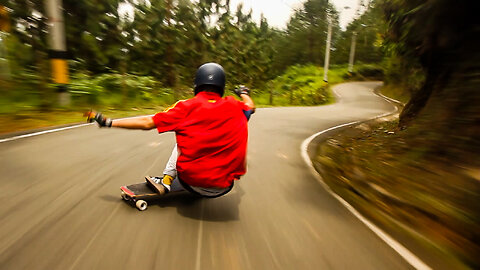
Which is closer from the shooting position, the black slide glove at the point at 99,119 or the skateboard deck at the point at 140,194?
the black slide glove at the point at 99,119

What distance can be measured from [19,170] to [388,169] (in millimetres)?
6725

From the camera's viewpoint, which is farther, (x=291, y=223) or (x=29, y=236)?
(x=291, y=223)

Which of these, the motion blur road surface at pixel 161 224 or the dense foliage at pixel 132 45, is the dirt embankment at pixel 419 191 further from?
the dense foliage at pixel 132 45

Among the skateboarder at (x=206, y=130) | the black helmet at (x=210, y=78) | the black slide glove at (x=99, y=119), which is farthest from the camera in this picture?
the black helmet at (x=210, y=78)

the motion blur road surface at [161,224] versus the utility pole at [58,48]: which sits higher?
the utility pole at [58,48]

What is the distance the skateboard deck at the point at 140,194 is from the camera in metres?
3.52

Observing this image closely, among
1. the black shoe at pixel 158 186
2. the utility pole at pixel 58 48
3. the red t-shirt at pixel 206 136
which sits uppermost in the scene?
the utility pole at pixel 58 48

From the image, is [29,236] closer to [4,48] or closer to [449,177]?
[449,177]

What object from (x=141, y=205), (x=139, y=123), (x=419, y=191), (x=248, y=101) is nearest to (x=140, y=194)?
(x=141, y=205)

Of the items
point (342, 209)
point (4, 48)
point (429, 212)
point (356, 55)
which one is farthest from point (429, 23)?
point (356, 55)

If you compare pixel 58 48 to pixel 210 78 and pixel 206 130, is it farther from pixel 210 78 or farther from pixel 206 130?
pixel 206 130

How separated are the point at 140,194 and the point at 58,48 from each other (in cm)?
936

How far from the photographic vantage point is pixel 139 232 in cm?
302

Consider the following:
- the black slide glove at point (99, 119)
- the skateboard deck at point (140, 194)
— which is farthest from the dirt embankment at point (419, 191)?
the black slide glove at point (99, 119)
